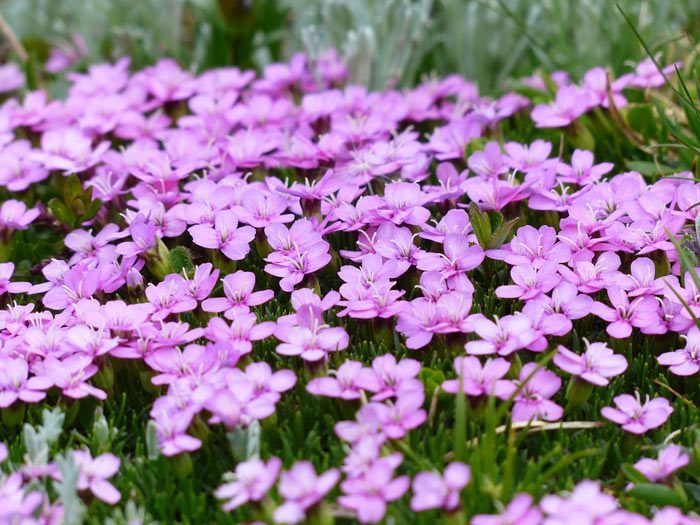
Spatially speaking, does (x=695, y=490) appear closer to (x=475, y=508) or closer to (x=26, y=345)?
(x=475, y=508)

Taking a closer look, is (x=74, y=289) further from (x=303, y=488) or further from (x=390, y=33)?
(x=390, y=33)

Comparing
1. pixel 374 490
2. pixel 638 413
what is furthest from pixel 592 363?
pixel 374 490

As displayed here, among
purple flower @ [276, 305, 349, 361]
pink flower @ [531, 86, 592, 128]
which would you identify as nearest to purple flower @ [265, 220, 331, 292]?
purple flower @ [276, 305, 349, 361]

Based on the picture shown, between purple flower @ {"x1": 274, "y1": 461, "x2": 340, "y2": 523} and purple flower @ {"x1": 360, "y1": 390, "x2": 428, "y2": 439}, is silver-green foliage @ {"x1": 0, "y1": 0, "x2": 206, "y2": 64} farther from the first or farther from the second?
purple flower @ {"x1": 274, "y1": 461, "x2": 340, "y2": 523}

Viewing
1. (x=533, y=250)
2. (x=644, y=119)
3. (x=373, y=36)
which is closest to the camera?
(x=533, y=250)

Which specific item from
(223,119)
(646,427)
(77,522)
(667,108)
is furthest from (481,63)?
(77,522)

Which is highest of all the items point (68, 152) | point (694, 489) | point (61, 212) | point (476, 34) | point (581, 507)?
point (476, 34)
